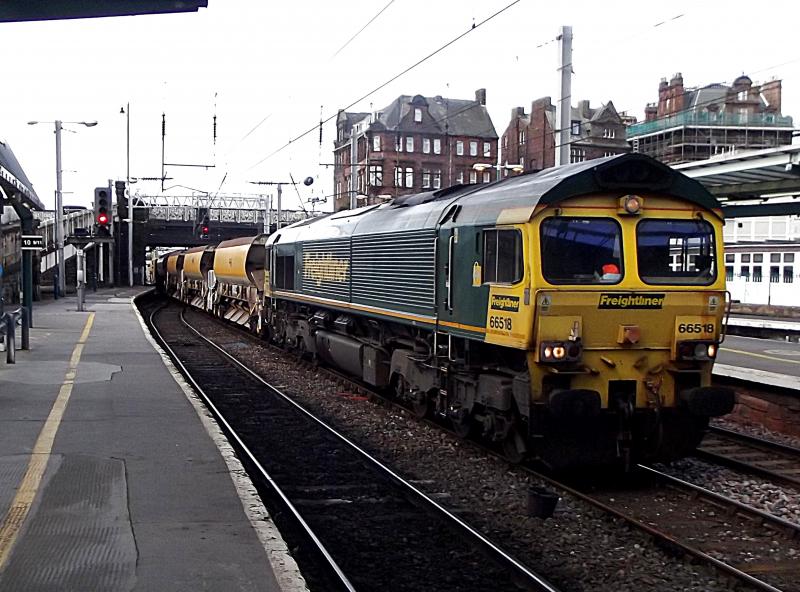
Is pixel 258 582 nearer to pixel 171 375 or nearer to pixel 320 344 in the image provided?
pixel 171 375

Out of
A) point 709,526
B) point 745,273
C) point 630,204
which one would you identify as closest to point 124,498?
point 709,526

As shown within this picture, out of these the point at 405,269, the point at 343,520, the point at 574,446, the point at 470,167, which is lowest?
the point at 343,520

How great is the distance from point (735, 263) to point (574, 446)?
3495 cm

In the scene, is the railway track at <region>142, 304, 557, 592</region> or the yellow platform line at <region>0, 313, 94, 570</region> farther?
the railway track at <region>142, 304, 557, 592</region>

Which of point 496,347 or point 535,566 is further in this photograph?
point 496,347

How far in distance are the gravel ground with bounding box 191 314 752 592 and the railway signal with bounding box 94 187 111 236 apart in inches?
624

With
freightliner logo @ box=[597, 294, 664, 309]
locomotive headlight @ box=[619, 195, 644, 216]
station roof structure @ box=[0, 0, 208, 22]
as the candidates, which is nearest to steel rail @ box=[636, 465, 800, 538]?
freightliner logo @ box=[597, 294, 664, 309]

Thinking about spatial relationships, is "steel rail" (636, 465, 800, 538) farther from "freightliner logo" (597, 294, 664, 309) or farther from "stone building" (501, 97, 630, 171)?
"stone building" (501, 97, 630, 171)

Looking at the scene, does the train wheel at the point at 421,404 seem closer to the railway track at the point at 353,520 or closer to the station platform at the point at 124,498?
the railway track at the point at 353,520

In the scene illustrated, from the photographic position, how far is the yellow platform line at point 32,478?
20.1 ft

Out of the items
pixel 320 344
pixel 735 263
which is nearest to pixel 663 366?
pixel 320 344

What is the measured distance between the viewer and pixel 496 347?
9.53 metres

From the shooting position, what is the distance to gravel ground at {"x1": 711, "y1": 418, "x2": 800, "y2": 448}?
12.1 meters

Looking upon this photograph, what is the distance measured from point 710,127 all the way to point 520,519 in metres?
40.4
